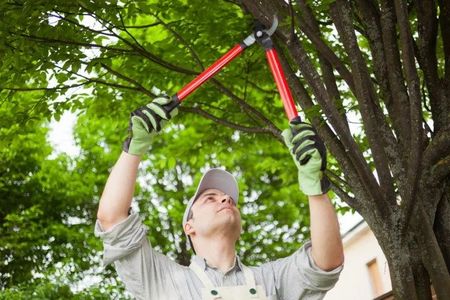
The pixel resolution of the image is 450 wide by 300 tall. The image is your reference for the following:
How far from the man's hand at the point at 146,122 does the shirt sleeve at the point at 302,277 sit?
725mm

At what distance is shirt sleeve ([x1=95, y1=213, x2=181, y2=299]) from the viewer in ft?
8.44

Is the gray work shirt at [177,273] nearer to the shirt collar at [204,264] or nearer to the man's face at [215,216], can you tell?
the shirt collar at [204,264]

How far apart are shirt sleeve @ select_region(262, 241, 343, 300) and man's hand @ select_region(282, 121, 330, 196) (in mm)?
309

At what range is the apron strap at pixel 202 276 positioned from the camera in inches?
104

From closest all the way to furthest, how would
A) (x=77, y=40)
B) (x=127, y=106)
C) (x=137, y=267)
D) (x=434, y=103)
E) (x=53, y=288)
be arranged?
(x=137, y=267)
(x=434, y=103)
(x=77, y=40)
(x=127, y=106)
(x=53, y=288)

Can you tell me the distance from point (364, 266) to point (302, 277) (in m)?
15.6

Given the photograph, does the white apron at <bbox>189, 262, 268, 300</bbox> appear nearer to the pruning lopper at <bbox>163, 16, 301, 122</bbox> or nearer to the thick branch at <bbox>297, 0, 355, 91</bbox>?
the pruning lopper at <bbox>163, 16, 301, 122</bbox>

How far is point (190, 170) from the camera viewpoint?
1725cm

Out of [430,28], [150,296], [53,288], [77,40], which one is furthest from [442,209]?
[53,288]

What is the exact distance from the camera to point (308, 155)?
237 cm

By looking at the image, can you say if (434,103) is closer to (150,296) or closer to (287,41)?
(287,41)

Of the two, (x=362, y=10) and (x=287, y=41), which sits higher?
(x=362, y=10)

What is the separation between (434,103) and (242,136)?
3435 mm

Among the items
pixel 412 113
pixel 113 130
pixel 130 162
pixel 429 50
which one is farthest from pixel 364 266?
pixel 130 162
